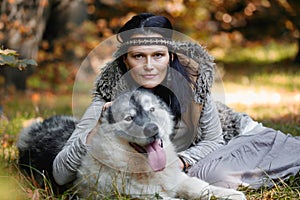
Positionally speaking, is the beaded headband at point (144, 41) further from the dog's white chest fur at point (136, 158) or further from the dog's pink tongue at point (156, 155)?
the dog's pink tongue at point (156, 155)

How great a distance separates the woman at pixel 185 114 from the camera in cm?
315

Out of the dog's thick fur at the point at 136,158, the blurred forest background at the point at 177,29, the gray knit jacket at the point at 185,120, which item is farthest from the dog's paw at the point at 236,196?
the blurred forest background at the point at 177,29

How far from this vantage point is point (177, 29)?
11453 mm

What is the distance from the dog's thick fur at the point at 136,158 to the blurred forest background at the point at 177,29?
83.8 inches

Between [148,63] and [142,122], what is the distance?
2.14 feet

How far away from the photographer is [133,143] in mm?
2730

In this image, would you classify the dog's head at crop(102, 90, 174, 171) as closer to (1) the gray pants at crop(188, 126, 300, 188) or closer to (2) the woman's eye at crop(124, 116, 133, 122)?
(2) the woman's eye at crop(124, 116, 133, 122)

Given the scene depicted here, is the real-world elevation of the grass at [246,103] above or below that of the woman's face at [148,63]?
below

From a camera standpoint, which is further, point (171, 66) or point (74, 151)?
point (171, 66)

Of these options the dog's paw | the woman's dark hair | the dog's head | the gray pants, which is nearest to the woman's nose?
the woman's dark hair

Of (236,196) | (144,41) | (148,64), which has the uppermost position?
(144,41)

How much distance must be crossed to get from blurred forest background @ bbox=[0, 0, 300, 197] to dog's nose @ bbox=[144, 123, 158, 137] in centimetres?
249

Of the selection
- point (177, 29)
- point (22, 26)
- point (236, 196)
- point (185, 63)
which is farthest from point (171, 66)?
point (177, 29)

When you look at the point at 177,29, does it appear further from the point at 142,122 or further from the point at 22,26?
the point at 142,122
